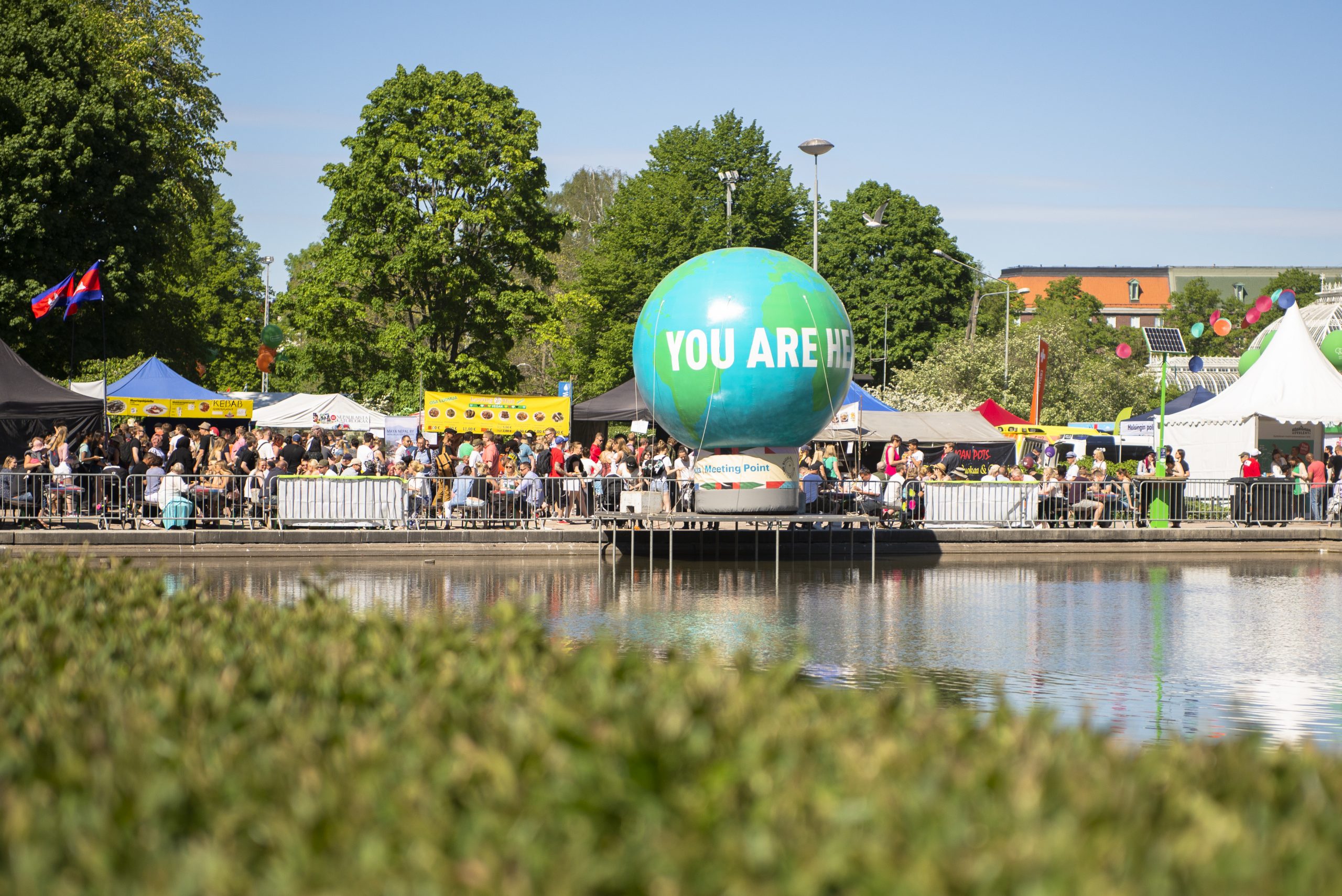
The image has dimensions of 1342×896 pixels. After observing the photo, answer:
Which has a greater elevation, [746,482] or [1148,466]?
[1148,466]

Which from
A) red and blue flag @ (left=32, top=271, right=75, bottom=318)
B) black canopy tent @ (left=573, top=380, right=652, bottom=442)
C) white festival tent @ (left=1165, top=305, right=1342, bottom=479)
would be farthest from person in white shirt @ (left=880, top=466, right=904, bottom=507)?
red and blue flag @ (left=32, top=271, right=75, bottom=318)

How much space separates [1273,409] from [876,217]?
2305 centimetres

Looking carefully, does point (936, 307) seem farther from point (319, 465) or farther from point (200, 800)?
point (200, 800)

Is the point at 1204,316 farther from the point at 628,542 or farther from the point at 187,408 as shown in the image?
the point at 628,542

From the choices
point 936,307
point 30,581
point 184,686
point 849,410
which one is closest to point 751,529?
point 849,410

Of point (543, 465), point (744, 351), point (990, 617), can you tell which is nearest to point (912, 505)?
point (744, 351)

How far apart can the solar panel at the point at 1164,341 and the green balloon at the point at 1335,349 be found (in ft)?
38.3

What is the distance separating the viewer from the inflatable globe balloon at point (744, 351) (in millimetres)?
19594

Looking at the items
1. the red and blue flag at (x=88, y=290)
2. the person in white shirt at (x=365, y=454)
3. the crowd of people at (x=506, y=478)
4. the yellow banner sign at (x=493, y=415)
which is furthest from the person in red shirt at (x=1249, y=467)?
the red and blue flag at (x=88, y=290)

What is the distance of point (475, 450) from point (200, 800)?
26.6m

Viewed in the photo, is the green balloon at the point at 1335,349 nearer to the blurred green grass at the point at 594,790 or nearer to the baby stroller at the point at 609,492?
the baby stroller at the point at 609,492

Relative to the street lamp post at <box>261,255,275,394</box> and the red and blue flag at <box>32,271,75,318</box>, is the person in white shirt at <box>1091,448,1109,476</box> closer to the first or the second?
the red and blue flag at <box>32,271,75,318</box>

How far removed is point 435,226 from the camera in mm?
43500

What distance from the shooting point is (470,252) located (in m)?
44.9
